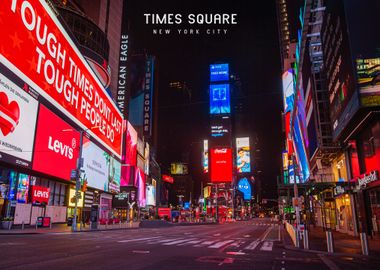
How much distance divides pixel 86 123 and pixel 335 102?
3558 centimetres

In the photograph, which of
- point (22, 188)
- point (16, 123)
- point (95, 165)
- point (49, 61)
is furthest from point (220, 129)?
point (16, 123)

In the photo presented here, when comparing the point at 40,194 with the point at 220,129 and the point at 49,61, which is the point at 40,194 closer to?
the point at 49,61

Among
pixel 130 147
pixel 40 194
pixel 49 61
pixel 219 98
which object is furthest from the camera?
pixel 219 98

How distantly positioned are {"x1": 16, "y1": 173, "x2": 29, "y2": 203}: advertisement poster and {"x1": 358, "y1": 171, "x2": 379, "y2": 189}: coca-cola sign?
111 feet

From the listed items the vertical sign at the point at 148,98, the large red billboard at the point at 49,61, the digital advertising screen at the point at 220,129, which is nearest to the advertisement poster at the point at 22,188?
the large red billboard at the point at 49,61

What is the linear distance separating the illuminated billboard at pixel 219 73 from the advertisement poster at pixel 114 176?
370ft

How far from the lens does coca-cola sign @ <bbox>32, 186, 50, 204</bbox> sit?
3744 cm

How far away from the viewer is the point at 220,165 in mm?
155375

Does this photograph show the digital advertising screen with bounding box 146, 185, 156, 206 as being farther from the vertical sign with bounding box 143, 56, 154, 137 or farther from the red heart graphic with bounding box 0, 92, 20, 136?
the red heart graphic with bounding box 0, 92, 20, 136

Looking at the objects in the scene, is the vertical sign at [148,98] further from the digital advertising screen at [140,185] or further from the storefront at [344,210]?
the storefront at [344,210]

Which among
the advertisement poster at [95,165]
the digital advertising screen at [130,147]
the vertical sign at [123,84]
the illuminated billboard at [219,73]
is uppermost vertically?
the illuminated billboard at [219,73]

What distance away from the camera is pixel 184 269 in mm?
9789

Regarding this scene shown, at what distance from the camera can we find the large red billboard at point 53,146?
116 ft

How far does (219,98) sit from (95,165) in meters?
131
